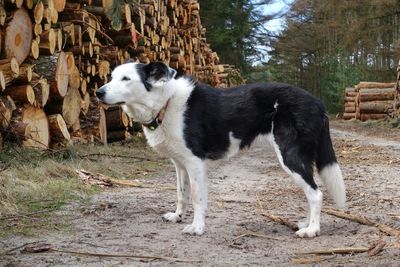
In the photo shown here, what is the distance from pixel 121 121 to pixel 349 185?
502 centimetres

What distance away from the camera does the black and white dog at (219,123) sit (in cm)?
427

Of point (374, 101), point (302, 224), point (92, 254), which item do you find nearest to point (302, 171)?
point (302, 224)

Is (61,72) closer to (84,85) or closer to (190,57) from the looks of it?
(84,85)

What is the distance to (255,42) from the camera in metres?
32.6

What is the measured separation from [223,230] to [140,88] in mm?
1372

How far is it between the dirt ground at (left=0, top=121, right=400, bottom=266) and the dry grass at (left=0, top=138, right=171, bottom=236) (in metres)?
0.20

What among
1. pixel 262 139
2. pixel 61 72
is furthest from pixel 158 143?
pixel 61 72

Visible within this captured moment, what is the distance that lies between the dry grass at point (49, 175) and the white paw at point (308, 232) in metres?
1.90

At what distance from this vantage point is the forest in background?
80.7ft

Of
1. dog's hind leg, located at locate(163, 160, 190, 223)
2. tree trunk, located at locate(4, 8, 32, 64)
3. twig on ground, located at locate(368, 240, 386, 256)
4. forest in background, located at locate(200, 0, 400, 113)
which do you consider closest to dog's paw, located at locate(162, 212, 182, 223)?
dog's hind leg, located at locate(163, 160, 190, 223)

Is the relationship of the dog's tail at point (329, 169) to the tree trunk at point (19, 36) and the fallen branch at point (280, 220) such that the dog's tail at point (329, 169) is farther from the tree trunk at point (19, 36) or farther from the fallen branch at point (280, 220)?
the tree trunk at point (19, 36)

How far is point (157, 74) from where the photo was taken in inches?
170

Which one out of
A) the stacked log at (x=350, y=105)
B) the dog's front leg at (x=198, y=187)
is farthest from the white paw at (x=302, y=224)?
the stacked log at (x=350, y=105)

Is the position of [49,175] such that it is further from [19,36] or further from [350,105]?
[350,105]
